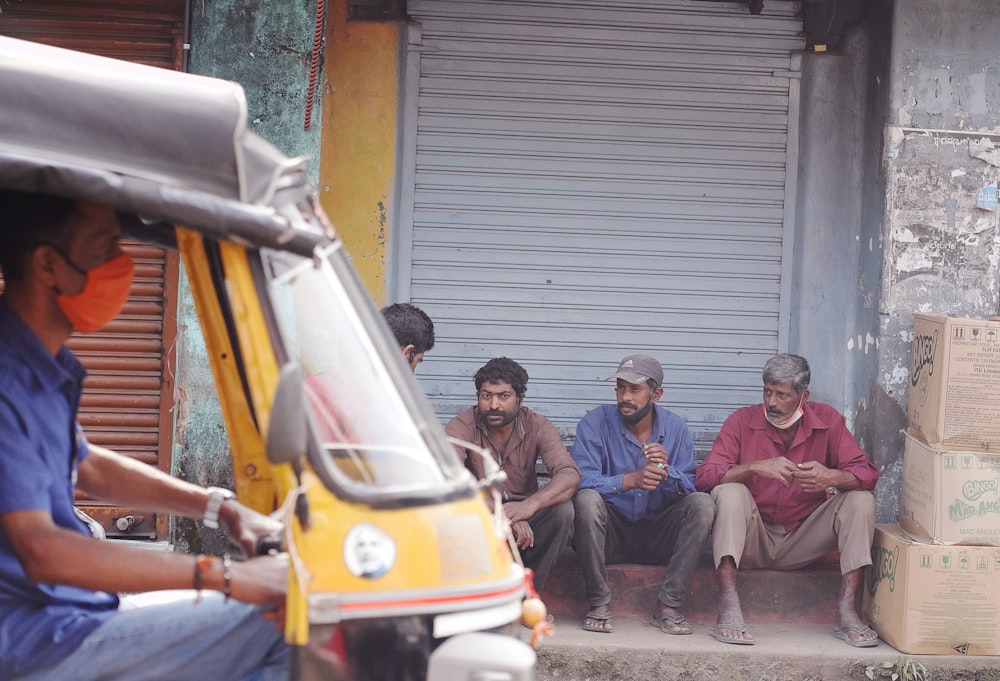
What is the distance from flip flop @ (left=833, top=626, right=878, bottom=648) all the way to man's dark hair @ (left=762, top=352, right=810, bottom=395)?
1.16 meters

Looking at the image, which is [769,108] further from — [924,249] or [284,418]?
[284,418]

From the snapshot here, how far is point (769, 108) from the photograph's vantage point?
6.36 metres

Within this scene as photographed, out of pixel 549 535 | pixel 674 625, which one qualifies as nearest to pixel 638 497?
pixel 549 535

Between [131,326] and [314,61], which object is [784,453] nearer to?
[314,61]

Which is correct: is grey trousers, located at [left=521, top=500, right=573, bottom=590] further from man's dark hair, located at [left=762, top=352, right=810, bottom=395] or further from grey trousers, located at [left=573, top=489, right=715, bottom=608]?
man's dark hair, located at [left=762, top=352, right=810, bottom=395]

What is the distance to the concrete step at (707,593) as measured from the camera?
18.0ft

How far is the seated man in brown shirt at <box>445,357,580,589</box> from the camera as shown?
5.25m

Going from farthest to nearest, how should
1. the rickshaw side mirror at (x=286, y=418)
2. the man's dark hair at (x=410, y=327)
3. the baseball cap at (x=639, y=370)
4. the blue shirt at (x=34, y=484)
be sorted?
1. the baseball cap at (x=639, y=370)
2. the man's dark hair at (x=410, y=327)
3. the blue shirt at (x=34, y=484)
4. the rickshaw side mirror at (x=286, y=418)

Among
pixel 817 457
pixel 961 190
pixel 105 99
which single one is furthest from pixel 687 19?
pixel 105 99

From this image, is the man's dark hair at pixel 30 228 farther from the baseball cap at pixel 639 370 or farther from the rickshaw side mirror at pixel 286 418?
the baseball cap at pixel 639 370


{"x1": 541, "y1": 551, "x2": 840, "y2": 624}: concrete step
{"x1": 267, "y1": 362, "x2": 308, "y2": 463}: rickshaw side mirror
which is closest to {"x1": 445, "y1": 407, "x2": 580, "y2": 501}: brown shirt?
{"x1": 541, "y1": 551, "x2": 840, "y2": 624}: concrete step

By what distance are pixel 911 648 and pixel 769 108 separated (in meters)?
3.03

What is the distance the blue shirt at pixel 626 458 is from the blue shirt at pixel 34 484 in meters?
3.34

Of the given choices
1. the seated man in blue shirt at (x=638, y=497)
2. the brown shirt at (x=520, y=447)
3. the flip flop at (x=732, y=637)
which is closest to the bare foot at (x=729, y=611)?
the flip flop at (x=732, y=637)
